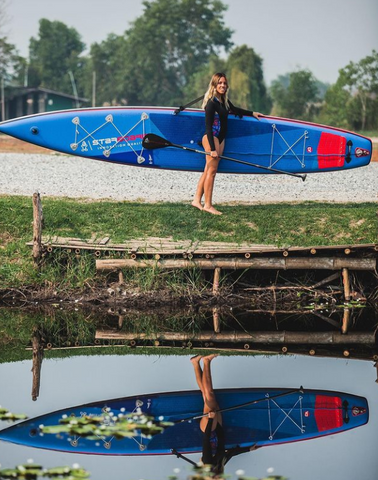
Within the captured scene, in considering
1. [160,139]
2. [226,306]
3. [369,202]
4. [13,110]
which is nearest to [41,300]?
[226,306]

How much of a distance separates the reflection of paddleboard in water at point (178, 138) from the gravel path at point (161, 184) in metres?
0.82

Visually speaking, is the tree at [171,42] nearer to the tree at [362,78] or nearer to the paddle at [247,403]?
the tree at [362,78]

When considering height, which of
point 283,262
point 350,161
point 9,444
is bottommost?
point 9,444

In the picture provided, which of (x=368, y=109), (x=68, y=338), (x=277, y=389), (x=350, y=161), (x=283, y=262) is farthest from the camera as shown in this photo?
(x=368, y=109)

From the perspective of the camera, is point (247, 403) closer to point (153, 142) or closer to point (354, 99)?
point (153, 142)

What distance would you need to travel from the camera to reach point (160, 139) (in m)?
14.9

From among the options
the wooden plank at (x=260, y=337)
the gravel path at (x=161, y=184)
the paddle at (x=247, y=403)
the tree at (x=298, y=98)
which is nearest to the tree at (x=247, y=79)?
the tree at (x=298, y=98)

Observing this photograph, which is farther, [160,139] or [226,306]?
[160,139]

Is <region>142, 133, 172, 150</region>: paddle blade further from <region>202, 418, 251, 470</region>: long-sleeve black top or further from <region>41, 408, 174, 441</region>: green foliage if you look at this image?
<region>202, 418, 251, 470</region>: long-sleeve black top

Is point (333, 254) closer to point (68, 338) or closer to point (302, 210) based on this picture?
point (302, 210)

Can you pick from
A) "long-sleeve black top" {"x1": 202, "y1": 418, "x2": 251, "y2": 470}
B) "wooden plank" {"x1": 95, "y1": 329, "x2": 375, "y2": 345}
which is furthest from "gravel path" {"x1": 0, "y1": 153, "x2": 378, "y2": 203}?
"long-sleeve black top" {"x1": 202, "y1": 418, "x2": 251, "y2": 470}

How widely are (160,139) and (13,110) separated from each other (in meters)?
50.8

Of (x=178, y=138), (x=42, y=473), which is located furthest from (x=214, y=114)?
(x=42, y=473)

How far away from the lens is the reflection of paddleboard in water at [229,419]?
311 inches
